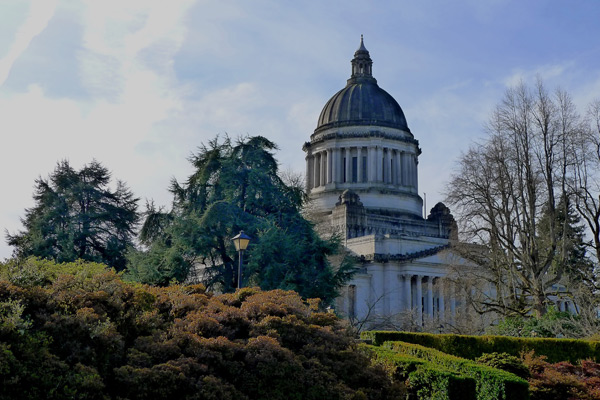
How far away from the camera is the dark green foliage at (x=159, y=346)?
1048 centimetres

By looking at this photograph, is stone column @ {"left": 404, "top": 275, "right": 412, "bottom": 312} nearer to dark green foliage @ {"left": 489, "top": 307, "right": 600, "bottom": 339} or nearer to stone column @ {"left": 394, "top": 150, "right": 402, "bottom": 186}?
stone column @ {"left": 394, "top": 150, "right": 402, "bottom": 186}

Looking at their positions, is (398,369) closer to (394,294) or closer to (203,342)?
(203,342)

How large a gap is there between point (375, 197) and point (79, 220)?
3431cm

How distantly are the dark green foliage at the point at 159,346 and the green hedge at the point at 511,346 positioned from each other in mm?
9623

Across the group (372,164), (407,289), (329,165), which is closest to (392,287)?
(407,289)

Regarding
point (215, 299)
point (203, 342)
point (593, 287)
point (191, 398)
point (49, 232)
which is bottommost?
point (191, 398)

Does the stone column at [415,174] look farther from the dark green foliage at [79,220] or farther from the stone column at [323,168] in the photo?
the dark green foliage at [79,220]

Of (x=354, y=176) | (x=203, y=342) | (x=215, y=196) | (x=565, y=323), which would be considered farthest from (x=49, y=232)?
(x=354, y=176)

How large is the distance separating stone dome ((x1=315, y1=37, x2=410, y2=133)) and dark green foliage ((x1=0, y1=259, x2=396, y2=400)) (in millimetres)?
57387

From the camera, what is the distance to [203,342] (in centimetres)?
1212

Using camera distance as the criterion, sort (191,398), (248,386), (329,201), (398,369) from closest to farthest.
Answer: (191,398) → (248,386) → (398,369) → (329,201)

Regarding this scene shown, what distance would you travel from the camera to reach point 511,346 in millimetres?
23672

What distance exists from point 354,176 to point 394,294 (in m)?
16.7

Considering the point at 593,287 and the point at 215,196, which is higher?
the point at 215,196
